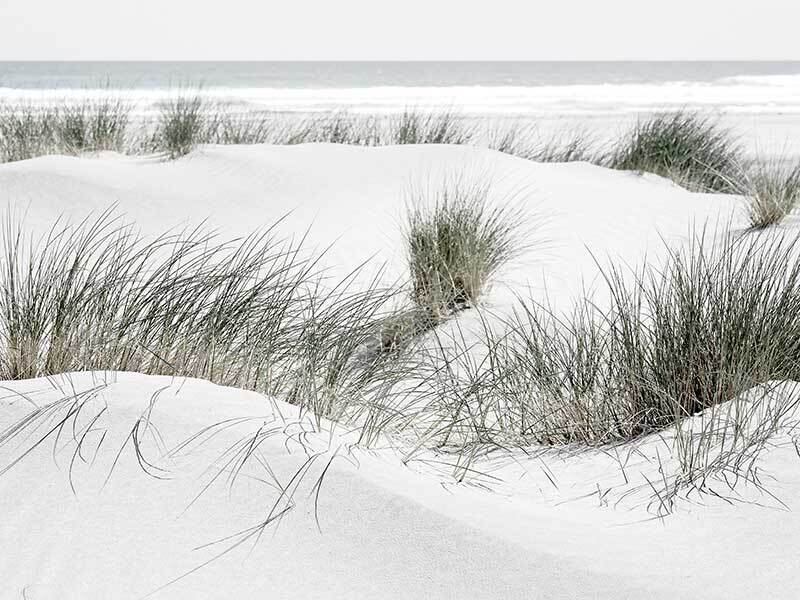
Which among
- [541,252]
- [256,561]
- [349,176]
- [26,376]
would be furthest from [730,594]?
[349,176]

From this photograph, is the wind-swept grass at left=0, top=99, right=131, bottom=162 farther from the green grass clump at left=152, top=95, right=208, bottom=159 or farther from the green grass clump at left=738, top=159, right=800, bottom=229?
the green grass clump at left=738, top=159, right=800, bottom=229

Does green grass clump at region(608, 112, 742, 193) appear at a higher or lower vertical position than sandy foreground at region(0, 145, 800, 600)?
lower

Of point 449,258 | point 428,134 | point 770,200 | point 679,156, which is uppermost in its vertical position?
point 770,200

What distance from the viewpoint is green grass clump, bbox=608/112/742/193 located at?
7289 millimetres

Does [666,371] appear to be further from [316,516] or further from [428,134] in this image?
[428,134]

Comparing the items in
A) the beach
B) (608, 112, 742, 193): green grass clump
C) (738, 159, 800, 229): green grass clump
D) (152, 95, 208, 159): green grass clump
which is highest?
the beach

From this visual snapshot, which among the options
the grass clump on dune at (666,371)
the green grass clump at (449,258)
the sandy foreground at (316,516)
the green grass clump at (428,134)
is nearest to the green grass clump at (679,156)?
the green grass clump at (428,134)

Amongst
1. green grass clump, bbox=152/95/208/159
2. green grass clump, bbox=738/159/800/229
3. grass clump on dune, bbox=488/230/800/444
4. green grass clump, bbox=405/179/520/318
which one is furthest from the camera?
green grass clump, bbox=152/95/208/159

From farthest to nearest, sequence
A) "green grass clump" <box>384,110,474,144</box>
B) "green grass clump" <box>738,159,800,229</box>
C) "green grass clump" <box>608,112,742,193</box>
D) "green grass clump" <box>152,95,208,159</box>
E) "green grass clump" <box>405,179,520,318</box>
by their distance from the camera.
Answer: "green grass clump" <box>384,110,474,144</box> < "green grass clump" <box>608,112,742,193</box> < "green grass clump" <box>152,95,208,159</box> < "green grass clump" <box>738,159,800,229</box> < "green grass clump" <box>405,179,520,318</box>

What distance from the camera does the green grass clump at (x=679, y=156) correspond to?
729cm

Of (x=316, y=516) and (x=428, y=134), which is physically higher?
(x=316, y=516)

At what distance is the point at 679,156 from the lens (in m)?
7.41

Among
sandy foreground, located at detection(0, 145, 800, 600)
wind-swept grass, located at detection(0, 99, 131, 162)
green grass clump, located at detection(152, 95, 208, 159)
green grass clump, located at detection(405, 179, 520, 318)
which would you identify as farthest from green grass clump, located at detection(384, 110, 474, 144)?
sandy foreground, located at detection(0, 145, 800, 600)

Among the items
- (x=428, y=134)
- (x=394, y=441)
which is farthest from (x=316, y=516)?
(x=428, y=134)
